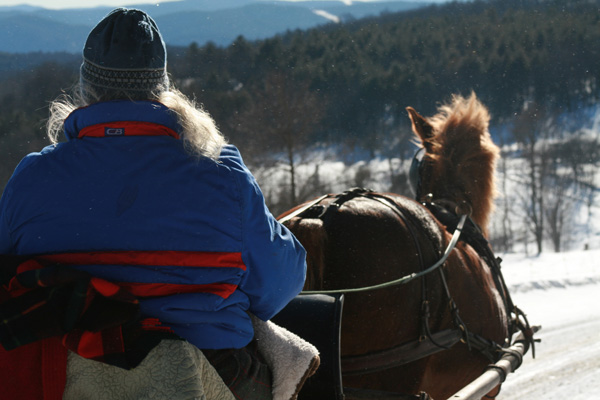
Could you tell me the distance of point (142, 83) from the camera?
1.65m

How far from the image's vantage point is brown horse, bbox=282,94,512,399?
9.11ft

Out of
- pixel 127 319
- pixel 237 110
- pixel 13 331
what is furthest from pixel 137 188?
pixel 237 110

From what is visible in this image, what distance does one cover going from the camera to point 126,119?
1560 mm

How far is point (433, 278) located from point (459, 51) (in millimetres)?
67943

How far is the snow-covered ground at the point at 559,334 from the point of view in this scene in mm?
5090

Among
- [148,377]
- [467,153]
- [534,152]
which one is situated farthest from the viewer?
[534,152]

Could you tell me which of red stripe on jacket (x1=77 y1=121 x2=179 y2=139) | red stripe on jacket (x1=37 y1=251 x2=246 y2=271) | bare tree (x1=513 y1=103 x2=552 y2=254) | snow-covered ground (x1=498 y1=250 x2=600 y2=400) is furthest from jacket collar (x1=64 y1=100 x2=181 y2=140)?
bare tree (x1=513 y1=103 x2=552 y2=254)

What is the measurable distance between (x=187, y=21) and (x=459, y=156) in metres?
41.8

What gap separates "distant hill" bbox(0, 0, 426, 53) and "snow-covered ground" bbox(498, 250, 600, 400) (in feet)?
14.8

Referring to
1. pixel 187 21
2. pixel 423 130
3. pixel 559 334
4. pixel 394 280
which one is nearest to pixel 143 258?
pixel 394 280

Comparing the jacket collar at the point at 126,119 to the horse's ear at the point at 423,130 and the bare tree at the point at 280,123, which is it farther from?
the bare tree at the point at 280,123

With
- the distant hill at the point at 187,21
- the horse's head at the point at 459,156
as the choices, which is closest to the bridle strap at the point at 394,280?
the horse's head at the point at 459,156

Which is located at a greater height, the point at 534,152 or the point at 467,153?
the point at 467,153

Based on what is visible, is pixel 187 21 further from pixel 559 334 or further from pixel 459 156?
pixel 459 156
